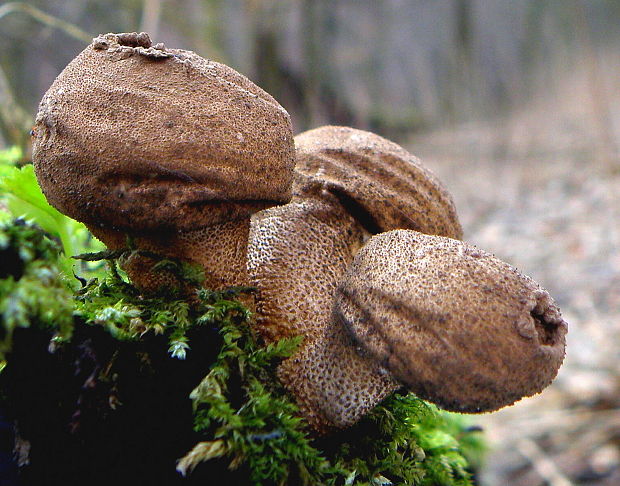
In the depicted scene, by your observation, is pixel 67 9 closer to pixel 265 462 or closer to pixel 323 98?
pixel 323 98

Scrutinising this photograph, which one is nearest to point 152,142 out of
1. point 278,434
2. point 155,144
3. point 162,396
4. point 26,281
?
point 155,144

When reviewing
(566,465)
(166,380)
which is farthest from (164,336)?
(566,465)

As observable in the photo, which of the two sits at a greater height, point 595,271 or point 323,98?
point 323,98

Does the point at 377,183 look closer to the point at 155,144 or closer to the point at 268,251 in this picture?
the point at 268,251

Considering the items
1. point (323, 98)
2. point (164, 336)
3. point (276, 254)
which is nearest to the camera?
point (164, 336)

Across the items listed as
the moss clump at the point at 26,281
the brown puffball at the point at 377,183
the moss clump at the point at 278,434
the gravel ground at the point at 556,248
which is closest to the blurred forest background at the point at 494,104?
the gravel ground at the point at 556,248

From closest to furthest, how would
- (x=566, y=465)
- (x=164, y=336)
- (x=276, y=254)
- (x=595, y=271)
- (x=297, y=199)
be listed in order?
1. (x=164, y=336)
2. (x=276, y=254)
3. (x=297, y=199)
4. (x=566, y=465)
5. (x=595, y=271)

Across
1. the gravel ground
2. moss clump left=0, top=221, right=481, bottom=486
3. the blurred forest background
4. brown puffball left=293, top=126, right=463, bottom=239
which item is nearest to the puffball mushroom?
moss clump left=0, top=221, right=481, bottom=486
